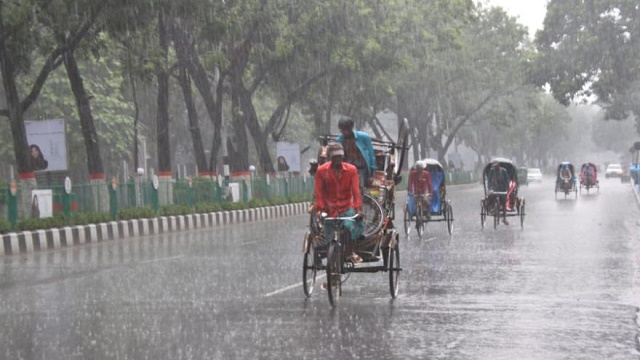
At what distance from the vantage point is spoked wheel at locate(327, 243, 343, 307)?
32.9ft

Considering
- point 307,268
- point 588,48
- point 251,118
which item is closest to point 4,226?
point 307,268

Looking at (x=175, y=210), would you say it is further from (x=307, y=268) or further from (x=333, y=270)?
(x=333, y=270)

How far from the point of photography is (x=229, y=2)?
95.8 feet

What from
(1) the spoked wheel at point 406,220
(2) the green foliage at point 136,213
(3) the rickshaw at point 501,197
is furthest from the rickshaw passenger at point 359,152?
(2) the green foliage at point 136,213

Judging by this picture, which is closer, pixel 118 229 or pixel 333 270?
pixel 333 270

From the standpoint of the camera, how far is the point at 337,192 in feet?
34.3

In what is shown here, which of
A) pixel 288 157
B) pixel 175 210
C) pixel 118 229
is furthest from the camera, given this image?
pixel 288 157

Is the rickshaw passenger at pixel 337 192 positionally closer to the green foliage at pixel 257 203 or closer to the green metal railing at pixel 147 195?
the green metal railing at pixel 147 195

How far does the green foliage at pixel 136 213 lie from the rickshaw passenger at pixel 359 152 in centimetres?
1487

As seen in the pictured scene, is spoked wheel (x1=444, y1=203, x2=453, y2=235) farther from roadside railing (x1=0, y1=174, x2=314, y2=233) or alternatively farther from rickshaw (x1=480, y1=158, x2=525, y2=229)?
roadside railing (x1=0, y1=174, x2=314, y2=233)

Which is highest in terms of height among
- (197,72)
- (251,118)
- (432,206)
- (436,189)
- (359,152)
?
(197,72)

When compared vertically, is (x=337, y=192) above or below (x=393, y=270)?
above

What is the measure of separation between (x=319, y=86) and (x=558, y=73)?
45.8 feet

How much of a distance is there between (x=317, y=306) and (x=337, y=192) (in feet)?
3.77
